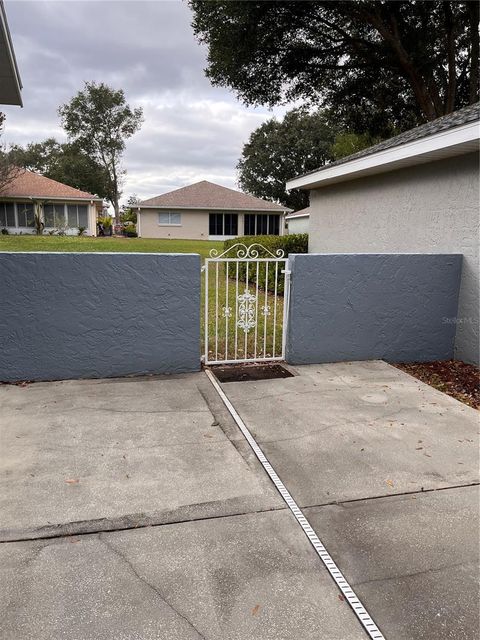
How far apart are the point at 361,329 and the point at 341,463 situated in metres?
2.97

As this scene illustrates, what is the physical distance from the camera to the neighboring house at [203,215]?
109ft

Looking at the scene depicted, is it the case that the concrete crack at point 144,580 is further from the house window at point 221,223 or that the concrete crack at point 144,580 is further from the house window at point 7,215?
the house window at point 221,223

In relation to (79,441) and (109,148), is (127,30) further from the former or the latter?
(109,148)

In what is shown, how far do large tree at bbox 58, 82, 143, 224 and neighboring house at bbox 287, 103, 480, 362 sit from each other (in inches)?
1557

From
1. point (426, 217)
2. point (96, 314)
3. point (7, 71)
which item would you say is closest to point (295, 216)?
point (426, 217)

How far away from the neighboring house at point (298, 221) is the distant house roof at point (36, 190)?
13.5 meters

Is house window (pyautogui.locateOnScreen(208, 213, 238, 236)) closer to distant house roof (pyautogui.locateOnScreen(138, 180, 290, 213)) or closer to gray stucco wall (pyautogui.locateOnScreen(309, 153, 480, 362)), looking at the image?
distant house roof (pyautogui.locateOnScreen(138, 180, 290, 213))

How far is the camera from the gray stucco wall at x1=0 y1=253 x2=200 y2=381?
509cm

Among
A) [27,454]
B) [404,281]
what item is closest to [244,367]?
[404,281]

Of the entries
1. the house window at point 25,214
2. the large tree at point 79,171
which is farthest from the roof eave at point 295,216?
the large tree at point 79,171

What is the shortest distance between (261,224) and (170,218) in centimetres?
671

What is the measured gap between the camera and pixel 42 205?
91.9 feet

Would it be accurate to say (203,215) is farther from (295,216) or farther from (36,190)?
(36,190)

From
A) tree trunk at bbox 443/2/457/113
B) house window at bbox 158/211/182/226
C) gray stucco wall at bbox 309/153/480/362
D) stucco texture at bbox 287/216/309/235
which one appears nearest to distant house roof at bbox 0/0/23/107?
gray stucco wall at bbox 309/153/480/362
